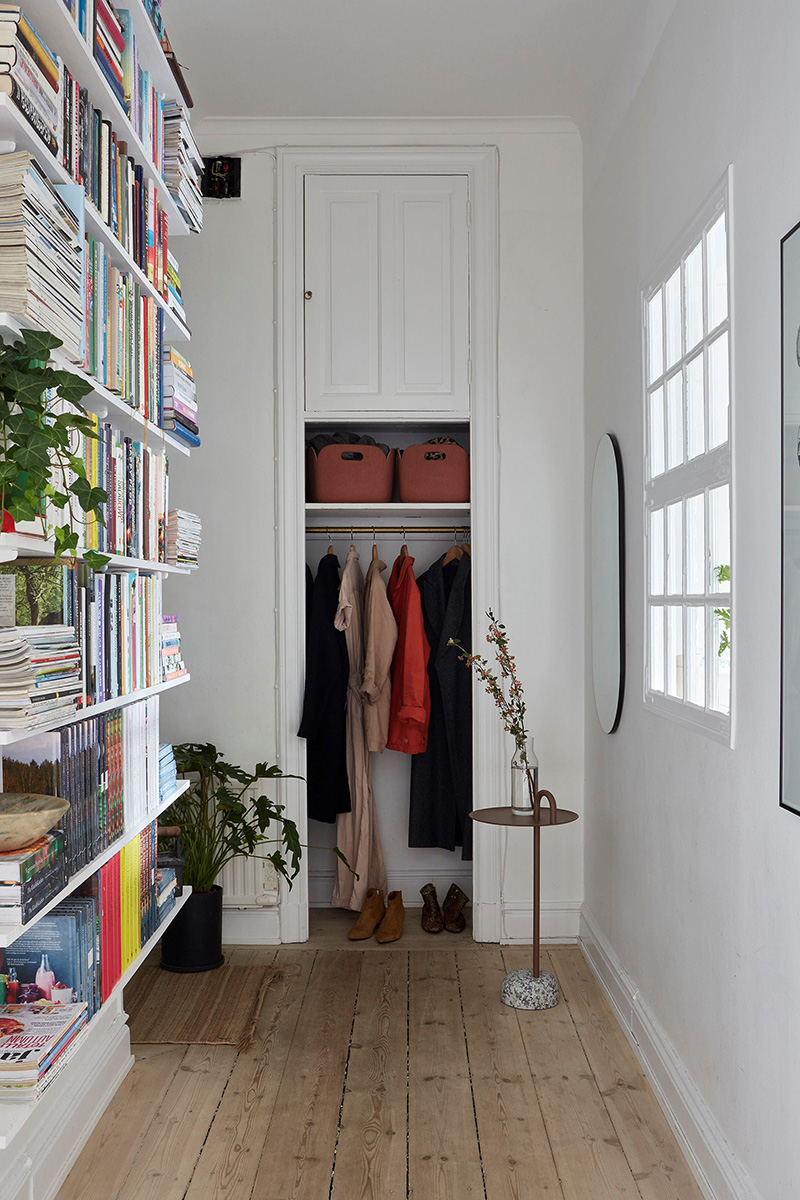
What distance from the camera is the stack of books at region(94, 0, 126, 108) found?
196 centimetres

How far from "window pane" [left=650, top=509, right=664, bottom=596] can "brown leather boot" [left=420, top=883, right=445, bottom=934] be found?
5.69ft

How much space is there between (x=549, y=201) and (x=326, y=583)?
165 cm

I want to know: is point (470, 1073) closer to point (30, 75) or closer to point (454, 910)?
point (454, 910)

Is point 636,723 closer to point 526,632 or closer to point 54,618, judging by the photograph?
point 526,632

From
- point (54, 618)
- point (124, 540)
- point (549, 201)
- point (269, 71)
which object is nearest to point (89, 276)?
point (124, 540)

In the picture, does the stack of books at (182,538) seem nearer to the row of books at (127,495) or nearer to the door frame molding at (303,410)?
the row of books at (127,495)

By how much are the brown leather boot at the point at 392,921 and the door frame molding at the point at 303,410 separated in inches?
11.1

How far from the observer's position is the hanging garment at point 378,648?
378 centimetres

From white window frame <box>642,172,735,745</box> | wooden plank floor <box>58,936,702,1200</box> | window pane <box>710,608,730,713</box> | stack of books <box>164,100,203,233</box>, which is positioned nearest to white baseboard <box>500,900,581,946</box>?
wooden plank floor <box>58,936,702,1200</box>

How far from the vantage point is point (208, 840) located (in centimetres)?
343

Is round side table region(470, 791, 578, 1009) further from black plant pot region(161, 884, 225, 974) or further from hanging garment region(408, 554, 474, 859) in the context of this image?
black plant pot region(161, 884, 225, 974)

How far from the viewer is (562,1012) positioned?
119 inches

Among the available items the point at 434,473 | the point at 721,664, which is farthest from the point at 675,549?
the point at 434,473

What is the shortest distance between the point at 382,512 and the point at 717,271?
6.36 ft
